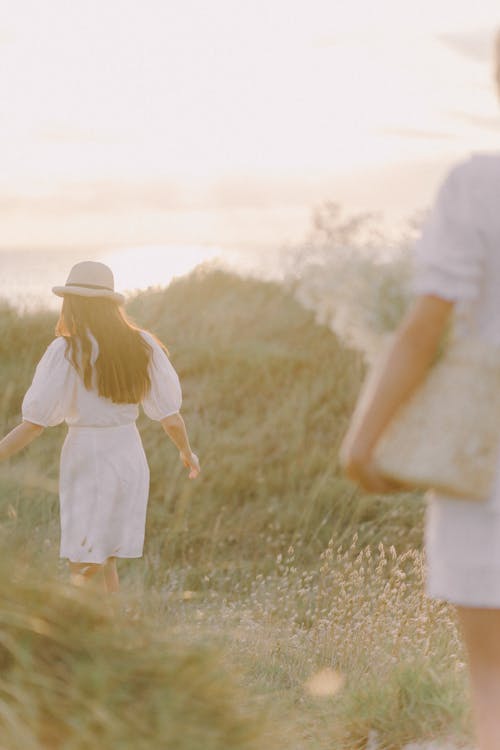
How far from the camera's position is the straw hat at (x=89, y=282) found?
5312 millimetres

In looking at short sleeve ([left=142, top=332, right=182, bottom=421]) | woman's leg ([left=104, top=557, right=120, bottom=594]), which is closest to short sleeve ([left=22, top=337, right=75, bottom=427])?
short sleeve ([left=142, top=332, right=182, bottom=421])

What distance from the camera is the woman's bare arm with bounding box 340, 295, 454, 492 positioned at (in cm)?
220

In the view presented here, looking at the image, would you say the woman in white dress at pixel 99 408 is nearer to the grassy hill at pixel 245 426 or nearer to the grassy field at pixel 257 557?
the grassy field at pixel 257 557

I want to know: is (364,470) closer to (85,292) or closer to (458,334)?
(458,334)

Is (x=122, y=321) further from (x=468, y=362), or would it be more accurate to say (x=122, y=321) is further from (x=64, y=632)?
(x=468, y=362)

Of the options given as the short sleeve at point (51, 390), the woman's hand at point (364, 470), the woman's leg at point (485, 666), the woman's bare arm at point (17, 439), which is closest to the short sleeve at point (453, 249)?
the woman's hand at point (364, 470)

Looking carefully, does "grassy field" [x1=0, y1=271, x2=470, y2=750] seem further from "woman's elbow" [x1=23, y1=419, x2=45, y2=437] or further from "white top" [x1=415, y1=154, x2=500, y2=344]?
"white top" [x1=415, y1=154, x2=500, y2=344]

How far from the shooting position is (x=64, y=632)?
10.2ft

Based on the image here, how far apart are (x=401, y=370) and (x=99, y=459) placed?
3.40 metres

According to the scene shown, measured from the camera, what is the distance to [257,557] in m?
10.8

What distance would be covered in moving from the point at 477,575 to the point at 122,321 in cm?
338

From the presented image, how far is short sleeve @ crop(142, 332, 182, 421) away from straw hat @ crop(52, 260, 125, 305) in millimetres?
306

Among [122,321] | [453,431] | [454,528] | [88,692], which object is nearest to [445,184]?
[453,431]

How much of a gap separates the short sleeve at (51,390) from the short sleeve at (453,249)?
3246mm
